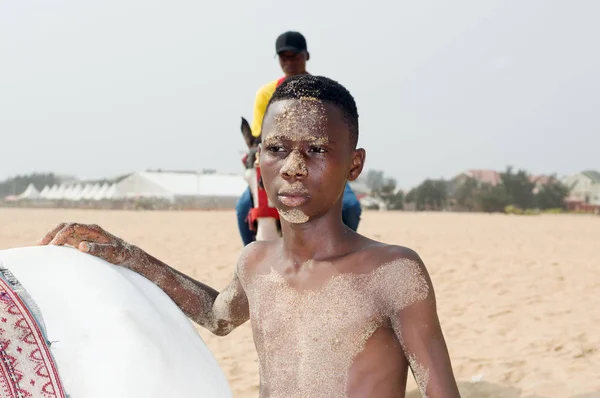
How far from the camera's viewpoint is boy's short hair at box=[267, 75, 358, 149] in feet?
5.42

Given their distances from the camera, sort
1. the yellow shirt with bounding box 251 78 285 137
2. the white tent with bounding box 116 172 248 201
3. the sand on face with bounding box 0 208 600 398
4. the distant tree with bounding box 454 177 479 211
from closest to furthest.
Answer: the yellow shirt with bounding box 251 78 285 137, the sand on face with bounding box 0 208 600 398, the distant tree with bounding box 454 177 479 211, the white tent with bounding box 116 172 248 201

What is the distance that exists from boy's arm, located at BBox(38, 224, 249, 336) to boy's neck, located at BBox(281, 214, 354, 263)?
0.96 ft

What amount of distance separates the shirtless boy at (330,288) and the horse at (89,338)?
9.1 inches

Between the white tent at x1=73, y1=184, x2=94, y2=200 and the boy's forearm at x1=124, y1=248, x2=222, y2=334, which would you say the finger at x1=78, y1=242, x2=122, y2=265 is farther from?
the white tent at x1=73, y1=184, x2=94, y2=200

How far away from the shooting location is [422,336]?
156 cm

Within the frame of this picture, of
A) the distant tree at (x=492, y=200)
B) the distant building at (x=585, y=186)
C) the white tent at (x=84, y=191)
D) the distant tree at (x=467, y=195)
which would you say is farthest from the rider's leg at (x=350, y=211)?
the white tent at (x=84, y=191)

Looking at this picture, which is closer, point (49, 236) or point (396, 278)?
Result: point (396, 278)

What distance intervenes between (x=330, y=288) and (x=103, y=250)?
2.28 ft

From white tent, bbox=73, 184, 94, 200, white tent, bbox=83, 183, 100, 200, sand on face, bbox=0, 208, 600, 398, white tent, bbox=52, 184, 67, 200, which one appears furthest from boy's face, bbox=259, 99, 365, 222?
white tent, bbox=52, 184, 67, 200

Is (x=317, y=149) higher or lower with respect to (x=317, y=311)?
higher

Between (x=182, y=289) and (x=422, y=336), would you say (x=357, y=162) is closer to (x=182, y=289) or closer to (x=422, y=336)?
(x=422, y=336)

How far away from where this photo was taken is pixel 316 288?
169 centimetres

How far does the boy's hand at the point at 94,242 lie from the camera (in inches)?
73.5

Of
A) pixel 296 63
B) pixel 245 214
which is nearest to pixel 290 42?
pixel 296 63
